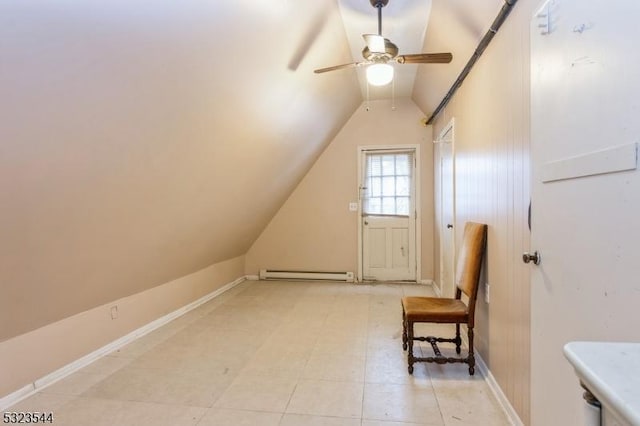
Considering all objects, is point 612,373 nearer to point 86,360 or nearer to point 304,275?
point 86,360

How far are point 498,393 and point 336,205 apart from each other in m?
3.29

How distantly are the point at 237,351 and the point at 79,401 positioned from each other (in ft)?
3.32

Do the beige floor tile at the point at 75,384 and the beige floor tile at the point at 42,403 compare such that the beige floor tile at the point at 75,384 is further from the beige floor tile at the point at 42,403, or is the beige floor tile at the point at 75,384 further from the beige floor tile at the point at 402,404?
the beige floor tile at the point at 402,404

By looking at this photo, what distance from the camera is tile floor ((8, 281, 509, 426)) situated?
5.87ft

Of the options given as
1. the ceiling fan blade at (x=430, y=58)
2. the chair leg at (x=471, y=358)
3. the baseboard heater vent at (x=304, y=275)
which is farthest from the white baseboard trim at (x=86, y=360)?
the ceiling fan blade at (x=430, y=58)

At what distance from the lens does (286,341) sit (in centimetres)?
280

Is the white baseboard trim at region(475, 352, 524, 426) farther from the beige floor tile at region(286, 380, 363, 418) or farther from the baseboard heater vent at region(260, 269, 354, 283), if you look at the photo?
the baseboard heater vent at region(260, 269, 354, 283)

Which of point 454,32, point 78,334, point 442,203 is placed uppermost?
point 454,32

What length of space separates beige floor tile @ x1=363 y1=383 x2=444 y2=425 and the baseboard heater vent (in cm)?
278

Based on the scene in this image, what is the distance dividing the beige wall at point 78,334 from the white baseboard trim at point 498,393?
2.78m

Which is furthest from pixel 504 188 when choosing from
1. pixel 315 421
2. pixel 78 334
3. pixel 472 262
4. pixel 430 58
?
pixel 78 334

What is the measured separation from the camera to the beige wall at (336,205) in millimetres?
4668

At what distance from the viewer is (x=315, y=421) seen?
1.74m

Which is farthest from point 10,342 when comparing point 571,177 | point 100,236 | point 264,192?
point 571,177
